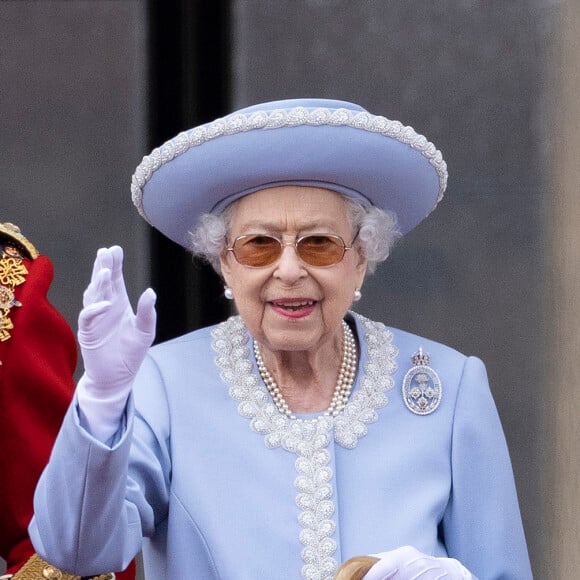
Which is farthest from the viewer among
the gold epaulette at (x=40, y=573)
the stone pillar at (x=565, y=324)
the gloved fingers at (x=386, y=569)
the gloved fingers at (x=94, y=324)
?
the stone pillar at (x=565, y=324)

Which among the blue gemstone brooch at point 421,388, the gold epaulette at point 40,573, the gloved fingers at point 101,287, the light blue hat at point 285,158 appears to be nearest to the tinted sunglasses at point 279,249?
the light blue hat at point 285,158

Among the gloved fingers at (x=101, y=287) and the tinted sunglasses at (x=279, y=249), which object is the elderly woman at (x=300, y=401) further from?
the gloved fingers at (x=101, y=287)

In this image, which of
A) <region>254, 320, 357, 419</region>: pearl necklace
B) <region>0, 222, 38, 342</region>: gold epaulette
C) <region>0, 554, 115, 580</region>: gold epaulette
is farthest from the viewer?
<region>254, 320, 357, 419</region>: pearl necklace

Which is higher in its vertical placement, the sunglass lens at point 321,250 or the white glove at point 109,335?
the sunglass lens at point 321,250

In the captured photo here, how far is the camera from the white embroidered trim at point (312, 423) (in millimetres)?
3941

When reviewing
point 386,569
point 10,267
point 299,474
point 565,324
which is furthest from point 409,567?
point 565,324

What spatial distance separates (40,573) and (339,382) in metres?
0.76

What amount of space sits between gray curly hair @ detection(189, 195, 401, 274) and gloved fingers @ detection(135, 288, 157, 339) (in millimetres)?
623

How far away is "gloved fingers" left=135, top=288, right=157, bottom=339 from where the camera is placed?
11.5 ft

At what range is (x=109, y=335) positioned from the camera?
3494mm

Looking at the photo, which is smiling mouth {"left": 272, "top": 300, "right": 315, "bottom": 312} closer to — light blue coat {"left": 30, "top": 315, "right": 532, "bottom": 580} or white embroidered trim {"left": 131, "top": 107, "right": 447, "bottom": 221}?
→ light blue coat {"left": 30, "top": 315, "right": 532, "bottom": 580}

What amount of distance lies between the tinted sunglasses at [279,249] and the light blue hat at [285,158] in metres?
0.11

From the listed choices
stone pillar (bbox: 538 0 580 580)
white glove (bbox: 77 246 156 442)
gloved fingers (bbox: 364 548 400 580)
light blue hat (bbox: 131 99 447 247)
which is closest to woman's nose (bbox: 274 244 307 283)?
light blue hat (bbox: 131 99 447 247)

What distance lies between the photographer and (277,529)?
12.9ft
